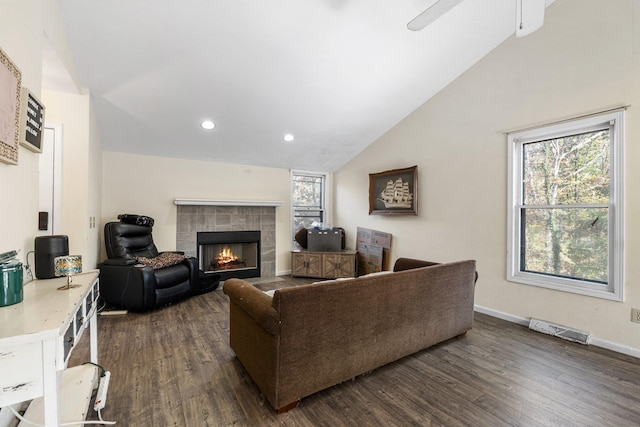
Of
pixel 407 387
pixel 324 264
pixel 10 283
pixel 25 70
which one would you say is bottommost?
pixel 407 387

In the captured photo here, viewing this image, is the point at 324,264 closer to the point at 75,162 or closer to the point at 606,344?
the point at 606,344

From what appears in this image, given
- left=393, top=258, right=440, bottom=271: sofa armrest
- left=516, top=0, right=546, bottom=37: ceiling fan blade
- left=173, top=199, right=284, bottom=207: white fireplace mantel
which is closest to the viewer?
left=516, top=0, right=546, bottom=37: ceiling fan blade

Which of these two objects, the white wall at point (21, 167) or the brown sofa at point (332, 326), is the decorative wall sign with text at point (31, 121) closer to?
the white wall at point (21, 167)

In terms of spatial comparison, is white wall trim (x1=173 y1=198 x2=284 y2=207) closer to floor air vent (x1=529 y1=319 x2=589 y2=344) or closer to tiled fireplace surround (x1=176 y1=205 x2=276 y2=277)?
tiled fireplace surround (x1=176 y1=205 x2=276 y2=277)

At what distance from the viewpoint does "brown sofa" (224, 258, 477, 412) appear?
168 centimetres

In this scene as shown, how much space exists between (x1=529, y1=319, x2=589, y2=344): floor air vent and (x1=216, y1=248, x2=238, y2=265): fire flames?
14.6 ft

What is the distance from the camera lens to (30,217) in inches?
63.9

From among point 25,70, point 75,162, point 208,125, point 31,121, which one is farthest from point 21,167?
point 208,125

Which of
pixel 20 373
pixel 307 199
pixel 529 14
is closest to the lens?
pixel 20 373

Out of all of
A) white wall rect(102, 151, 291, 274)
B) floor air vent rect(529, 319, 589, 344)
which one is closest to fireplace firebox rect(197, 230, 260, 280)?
white wall rect(102, 151, 291, 274)

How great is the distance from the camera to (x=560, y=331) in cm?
278

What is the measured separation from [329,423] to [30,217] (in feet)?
6.91

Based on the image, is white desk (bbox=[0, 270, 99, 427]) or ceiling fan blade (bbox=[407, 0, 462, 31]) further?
ceiling fan blade (bbox=[407, 0, 462, 31])

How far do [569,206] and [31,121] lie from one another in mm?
4344
